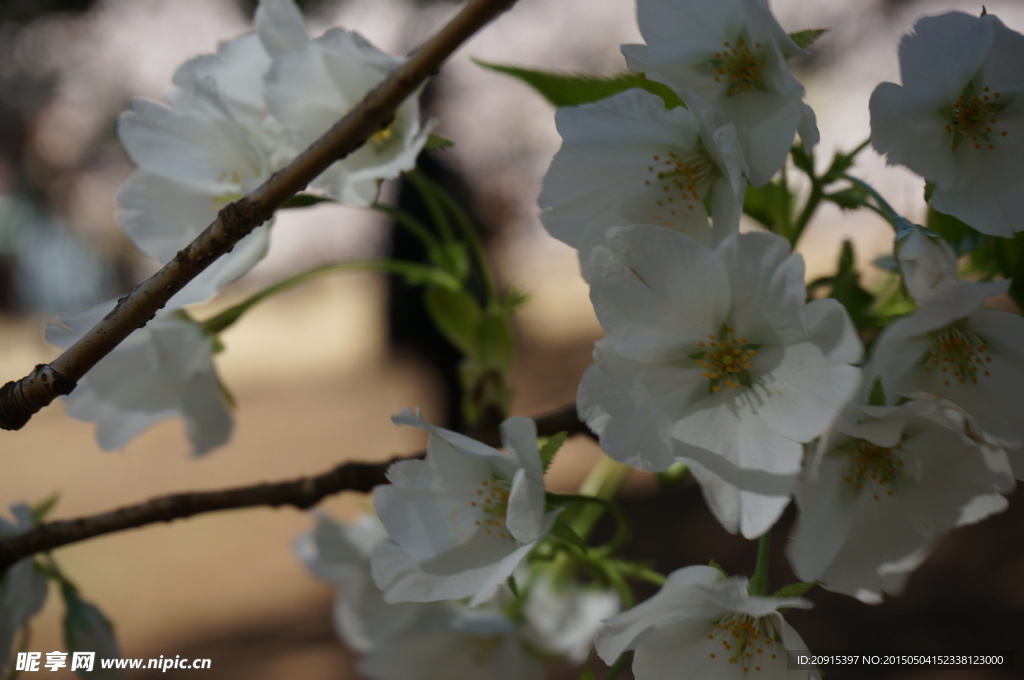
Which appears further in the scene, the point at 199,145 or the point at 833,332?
the point at 199,145

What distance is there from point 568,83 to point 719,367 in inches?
9.2

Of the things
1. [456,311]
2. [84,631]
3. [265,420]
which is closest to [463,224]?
[456,311]

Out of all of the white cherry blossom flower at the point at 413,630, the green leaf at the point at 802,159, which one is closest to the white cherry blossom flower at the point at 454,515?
the green leaf at the point at 802,159

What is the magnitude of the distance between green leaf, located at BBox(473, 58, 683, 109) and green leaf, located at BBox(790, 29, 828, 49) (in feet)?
0.32

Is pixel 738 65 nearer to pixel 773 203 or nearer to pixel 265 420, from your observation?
pixel 773 203

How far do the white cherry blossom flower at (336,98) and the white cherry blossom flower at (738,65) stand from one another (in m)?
0.15

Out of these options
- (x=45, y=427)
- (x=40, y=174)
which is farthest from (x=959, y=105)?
(x=45, y=427)

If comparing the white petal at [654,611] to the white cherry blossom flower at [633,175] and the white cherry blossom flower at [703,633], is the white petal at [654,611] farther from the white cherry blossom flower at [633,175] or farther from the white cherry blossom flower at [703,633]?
the white cherry blossom flower at [633,175]

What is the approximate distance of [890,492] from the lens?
0.38 m

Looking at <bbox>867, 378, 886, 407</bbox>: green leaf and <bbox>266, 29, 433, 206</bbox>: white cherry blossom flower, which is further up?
<bbox>266, 29, 433, 206</bbox>: white cherry blossom flower

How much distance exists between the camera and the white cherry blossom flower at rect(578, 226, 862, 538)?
0.33m

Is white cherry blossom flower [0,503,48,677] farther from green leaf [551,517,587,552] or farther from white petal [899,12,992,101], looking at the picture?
white petal [899,12,992,101]

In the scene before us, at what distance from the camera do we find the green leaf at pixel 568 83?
49 cm

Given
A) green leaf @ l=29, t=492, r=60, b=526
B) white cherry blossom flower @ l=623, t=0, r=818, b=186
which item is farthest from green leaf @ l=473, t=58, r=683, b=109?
green leaf @ l=29, t=492, r=60, b=526
